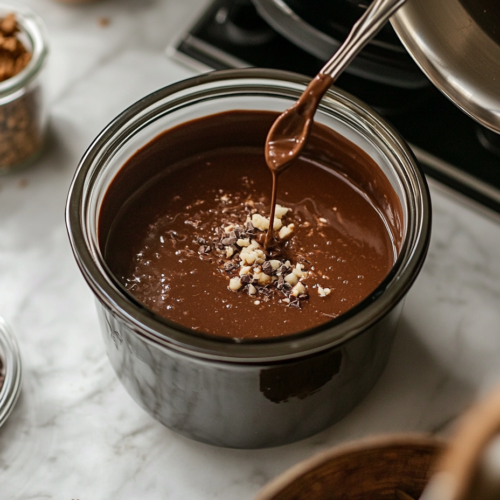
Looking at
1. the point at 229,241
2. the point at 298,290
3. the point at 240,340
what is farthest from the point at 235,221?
the point at 240,340

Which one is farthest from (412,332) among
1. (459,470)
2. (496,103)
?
(459,470)

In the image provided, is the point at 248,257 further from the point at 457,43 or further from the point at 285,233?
the point at 457,43

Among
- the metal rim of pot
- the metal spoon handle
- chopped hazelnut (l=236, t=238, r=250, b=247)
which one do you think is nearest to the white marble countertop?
the metal rim of pot

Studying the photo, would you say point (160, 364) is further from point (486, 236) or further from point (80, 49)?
point (80, 49)

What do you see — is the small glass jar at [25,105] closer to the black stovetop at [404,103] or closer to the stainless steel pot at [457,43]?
the black stovetop at [404,103]

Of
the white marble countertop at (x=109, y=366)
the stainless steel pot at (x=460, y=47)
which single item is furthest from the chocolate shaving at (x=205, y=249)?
the stainless steel pot at (x=460, y=47)

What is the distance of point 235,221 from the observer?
913 millimetres

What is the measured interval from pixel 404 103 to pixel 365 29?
40 cm

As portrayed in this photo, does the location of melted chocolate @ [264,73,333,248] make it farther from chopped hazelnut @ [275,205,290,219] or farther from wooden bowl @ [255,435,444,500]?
wooden bowl @ [255,435,444,500]

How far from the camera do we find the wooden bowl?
28.5 inches

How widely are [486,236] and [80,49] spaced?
2.59 feet

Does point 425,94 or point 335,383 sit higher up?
point 425,94

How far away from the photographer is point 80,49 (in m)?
1.25

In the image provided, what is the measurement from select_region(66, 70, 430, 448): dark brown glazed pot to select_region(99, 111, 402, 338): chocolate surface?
34 mm
